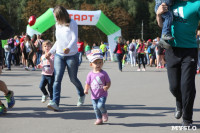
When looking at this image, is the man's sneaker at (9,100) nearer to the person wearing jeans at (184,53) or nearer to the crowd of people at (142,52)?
the person wearing jeans at (184,53)

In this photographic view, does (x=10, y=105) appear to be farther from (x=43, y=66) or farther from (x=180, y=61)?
(x=180, y=61)

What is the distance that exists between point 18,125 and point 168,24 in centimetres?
259

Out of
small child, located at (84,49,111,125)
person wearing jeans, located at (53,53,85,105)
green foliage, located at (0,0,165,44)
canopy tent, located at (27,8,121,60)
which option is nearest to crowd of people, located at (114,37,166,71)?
canopy tent, located at (27,8,121,60)

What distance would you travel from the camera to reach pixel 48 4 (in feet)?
218

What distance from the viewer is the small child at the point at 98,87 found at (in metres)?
5.06

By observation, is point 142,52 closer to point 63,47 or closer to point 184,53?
point 63,47

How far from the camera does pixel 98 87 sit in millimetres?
5105

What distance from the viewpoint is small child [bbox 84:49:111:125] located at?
506 cm

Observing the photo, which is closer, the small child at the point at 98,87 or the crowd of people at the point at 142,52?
the small child at the point at 98,87

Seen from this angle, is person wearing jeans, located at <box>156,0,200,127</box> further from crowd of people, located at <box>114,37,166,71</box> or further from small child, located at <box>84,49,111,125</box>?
crowd of people, located at <box>114,37,166,71</box>

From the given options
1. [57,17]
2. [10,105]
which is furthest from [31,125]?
[57,17]

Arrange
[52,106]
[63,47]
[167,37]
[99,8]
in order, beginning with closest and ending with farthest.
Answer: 1. [167,37]
2. [52,106]
3. [63,47]
4. [99,8]

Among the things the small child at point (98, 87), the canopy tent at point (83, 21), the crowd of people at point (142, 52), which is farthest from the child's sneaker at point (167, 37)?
the canopy tent at point (83, 21)

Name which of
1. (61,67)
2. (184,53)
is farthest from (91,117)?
(184,53)
